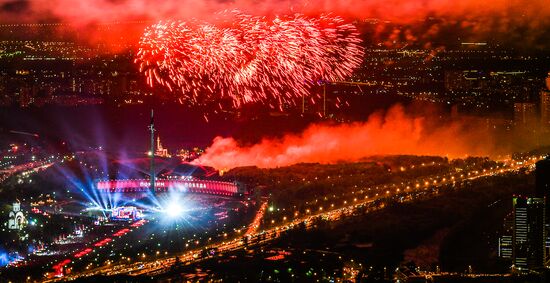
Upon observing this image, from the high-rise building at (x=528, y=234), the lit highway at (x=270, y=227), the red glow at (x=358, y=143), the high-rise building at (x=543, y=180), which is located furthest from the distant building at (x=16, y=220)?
the high-rise building at (x=543, y=180)

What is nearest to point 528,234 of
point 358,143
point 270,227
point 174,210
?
point 270,227

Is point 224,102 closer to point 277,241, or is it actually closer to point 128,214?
point 128,214

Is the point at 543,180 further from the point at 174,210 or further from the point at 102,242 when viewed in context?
the point at 102,242

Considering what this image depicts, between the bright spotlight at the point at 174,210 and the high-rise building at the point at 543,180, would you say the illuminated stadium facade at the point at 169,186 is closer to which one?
the bright spotlight at the point at 174,210

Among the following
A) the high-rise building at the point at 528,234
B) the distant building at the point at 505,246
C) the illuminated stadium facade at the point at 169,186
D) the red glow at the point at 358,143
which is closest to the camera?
the high-rise building at the point at 528,234

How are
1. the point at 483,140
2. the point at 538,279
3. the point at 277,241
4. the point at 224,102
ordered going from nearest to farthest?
the point at 538,279 → the point at 277,241 → the point at 483,140 → the point at 224,102

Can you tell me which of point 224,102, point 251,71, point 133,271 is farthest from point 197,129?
point 133,271
